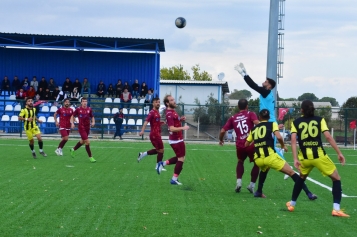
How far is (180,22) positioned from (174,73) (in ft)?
198

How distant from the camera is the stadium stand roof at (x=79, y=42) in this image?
129ft

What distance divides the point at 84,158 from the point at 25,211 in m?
11.2

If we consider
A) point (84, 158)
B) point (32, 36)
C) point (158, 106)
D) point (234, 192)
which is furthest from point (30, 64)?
point (234, 192)

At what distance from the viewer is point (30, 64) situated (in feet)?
141

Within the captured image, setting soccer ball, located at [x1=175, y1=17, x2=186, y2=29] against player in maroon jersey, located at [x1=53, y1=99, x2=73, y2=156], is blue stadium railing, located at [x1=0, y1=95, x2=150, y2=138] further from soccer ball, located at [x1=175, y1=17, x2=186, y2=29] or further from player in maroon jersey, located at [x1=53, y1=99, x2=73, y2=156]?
player in maroon jersey, located at [x1=53, y1=99, x2=73, y2=156]

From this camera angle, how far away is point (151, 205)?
10.2m

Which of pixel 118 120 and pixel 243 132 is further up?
pixel 243 132

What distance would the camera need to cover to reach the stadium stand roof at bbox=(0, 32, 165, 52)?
39.2 m

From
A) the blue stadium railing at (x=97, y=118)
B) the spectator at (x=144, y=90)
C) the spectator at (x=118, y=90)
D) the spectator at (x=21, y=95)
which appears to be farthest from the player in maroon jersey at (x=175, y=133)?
the spectator at (x=144, y=90)

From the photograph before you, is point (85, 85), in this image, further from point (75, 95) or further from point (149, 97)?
point (149, 97)

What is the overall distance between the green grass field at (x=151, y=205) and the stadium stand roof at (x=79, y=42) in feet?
74.7

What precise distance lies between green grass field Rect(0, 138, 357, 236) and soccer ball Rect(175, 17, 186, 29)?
14.8 m

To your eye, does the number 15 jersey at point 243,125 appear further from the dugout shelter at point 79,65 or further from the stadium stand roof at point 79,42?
the dugout shelter at point 79,65

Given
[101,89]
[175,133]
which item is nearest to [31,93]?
[101,89]
